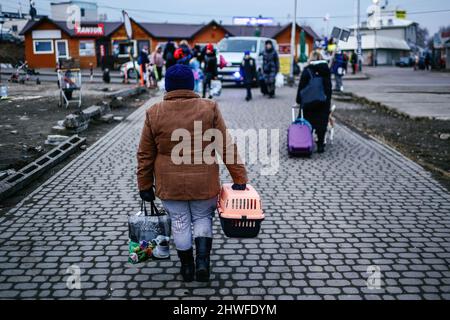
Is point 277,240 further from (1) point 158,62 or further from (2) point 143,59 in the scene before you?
(1) point 158,62

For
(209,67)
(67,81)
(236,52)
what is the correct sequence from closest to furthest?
(67,81), (209,67), (236,52)

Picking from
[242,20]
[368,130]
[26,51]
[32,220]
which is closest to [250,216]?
[32,220]

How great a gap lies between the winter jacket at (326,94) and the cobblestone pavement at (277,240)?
1.12 metres

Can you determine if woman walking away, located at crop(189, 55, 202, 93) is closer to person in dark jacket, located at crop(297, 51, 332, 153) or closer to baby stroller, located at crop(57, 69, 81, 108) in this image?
baby stroller, located at crop(57, 69, 81, 108)

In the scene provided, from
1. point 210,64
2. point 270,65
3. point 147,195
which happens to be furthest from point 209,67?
point 147,195

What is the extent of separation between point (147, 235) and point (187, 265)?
17.3 inches

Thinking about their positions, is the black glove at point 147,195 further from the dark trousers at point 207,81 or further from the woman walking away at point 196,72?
the woman walking away at point 196,72

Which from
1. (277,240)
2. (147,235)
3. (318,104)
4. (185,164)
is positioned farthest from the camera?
Result: (318,104)

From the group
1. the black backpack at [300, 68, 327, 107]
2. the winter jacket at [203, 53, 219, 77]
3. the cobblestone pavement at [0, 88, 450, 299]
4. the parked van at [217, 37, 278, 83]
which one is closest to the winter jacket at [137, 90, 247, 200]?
the cobblestone pavement at [0, 88, 450, 299]

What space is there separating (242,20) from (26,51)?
84.5ft

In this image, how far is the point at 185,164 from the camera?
4.04m

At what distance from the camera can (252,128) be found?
472 inches

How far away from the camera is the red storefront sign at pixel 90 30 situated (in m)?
49.8

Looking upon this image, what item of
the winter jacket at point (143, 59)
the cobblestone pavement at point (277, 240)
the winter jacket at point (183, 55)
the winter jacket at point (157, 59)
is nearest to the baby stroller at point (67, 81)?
the winter jacket at point (183, 55)
